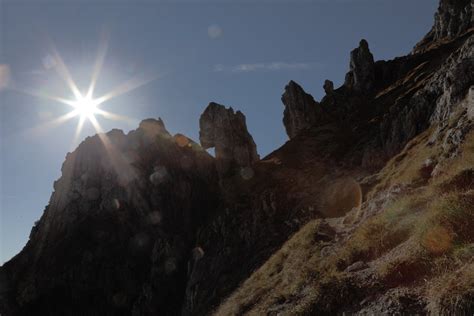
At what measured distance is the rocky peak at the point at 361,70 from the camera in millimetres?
86875

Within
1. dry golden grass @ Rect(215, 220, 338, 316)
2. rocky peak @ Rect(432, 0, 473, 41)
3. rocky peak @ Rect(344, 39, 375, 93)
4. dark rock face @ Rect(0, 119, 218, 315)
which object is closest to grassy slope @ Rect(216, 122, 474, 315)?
dry golden grass @ Rect(215, 220, 338, 316)

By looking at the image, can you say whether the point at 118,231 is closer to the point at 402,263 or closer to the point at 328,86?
the point at 402,263

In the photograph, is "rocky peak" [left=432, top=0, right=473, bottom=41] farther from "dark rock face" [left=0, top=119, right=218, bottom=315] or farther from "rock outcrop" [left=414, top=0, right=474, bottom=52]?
"dark rock face" [left=0, top=119, right=218, bottom=315]

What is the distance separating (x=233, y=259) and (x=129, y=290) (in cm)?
2282

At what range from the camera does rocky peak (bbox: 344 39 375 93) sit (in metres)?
86.9

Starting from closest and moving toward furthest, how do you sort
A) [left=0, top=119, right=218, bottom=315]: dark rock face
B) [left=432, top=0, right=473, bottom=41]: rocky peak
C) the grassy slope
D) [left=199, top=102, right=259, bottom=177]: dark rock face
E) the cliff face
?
the grassy slope < the cliff face < [left=0, top=119, right=218, bottom=315]: dark rock face < [left=199, top=102, right=259, bottom=177]: dark rock face < [left=432, top=0, right=473, bottom=41]: rocky peak

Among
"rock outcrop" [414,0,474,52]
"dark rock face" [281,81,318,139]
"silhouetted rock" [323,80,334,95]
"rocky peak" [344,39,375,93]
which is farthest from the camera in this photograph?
"rock outcrop" [414,0,474,52]

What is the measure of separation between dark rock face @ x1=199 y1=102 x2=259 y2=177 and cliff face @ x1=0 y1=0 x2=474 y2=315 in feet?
0.94

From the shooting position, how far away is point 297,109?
293 feet

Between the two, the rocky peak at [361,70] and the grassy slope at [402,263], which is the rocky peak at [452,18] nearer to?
the rocky peak at [361,70]

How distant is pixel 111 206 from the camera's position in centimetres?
6719

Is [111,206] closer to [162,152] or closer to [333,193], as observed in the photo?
[162,152]

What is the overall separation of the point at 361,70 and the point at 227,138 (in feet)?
128

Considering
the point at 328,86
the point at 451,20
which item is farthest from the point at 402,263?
the point at 451,20
